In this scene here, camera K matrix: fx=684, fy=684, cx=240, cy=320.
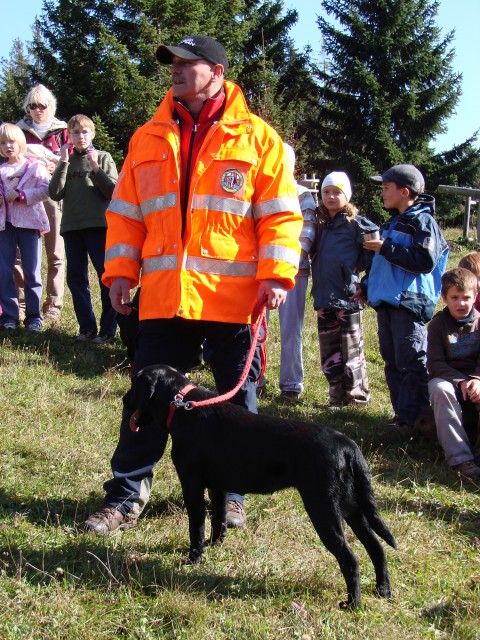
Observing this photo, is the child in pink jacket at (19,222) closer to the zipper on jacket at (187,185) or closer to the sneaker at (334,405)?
the sneaker at (334,405)

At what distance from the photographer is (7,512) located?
3.66 meters

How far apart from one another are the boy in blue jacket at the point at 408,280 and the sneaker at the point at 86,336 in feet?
9.89

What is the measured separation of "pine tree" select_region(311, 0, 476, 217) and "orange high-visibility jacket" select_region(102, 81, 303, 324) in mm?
20349

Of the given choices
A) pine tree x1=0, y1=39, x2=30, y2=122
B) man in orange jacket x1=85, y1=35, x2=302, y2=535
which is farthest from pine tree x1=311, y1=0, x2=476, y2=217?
man in orange jacket x1=85, y1=35, x2=302, y2=535

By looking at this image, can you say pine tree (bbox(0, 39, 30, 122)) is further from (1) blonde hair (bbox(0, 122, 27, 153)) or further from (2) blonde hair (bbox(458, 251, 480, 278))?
(2) blonde hair (bbox(458, 251, 480, 278))

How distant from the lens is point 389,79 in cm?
2423

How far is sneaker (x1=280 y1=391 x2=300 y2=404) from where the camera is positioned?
6.35 metres

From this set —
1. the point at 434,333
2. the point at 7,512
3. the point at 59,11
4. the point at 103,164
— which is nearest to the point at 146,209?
the point at 7,512

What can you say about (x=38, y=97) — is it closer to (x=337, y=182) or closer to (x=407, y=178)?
(x=337, y=182)

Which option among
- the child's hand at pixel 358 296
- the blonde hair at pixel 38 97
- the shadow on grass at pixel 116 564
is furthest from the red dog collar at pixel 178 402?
the blonde hair at pixel 38 97

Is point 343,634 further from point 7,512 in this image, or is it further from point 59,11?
point 59,11

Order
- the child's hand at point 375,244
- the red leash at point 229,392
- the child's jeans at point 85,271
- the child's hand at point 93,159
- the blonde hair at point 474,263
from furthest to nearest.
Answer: the child's jeans at point 85,271
the child's hand at point 93,159
the blonde hair at point 474,263
the child's hand at point 375,244
the red leash at point 229,392

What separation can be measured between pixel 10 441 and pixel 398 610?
2.71m

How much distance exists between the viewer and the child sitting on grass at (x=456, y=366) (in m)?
4.96
